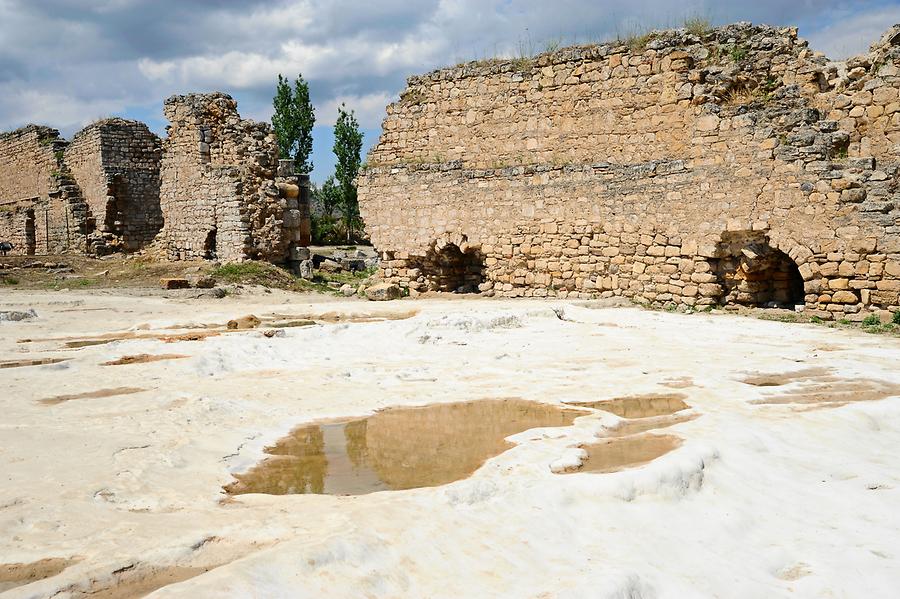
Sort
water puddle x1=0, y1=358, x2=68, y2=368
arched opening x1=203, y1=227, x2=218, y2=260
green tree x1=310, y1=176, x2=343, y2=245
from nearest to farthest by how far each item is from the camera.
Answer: water puddle x1=0, y1=358, x2=68, y2=368 → arched opening x1=203, y1=227, x2=218, y2=260 → green tree x1=310, y1=176, x2=343, y2=245

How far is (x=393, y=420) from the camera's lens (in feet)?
19.0

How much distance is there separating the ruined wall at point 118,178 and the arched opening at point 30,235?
9.98 ft

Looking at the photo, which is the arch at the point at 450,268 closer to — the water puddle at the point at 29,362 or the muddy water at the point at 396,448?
the water puddle at the point at 29,362

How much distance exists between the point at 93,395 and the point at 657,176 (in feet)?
30.6

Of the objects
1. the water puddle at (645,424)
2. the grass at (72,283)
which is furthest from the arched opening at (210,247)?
the water puddle at (645,424)

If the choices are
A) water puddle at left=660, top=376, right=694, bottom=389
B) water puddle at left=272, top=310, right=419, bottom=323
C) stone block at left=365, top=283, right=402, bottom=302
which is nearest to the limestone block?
water puddle at left=660, top=376, right=694, bottom=389

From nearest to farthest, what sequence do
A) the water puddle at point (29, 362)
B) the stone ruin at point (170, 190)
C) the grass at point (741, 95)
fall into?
1. the water puddle at point (29, 362)
2. the grass at point (741, 95)
3. the stone ruin at point (170, 190)

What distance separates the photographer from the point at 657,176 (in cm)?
1238

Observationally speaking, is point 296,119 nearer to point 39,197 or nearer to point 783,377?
point 39,197

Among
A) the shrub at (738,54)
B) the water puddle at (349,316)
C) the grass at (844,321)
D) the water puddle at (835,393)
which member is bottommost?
the water puddle at (835,393)

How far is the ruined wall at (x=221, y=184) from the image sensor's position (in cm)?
1794

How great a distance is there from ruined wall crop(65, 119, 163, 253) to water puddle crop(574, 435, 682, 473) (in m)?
22.0

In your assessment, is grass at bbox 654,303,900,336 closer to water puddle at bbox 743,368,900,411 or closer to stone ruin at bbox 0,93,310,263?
water puddle at bbox 743,368,900,411

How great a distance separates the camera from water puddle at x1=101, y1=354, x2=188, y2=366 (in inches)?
300
